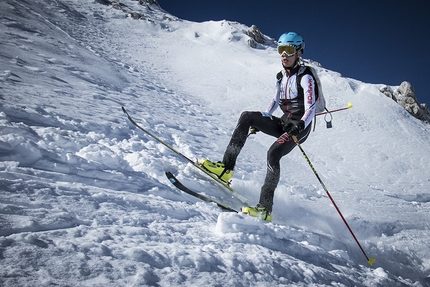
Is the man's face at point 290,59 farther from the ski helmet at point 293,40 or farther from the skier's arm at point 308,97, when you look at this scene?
the skier's arm at point 308,97

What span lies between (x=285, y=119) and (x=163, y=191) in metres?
2.53

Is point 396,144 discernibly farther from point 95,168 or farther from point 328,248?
point 95,168

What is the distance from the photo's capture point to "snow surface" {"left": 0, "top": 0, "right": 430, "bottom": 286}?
62.6 inches

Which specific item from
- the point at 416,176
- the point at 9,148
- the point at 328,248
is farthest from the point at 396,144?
the point at 9,148

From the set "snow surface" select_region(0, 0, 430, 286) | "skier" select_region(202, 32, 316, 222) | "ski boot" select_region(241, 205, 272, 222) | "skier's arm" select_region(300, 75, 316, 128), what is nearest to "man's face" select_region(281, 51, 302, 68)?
"skier" select_region(202, 32, 316, 222)

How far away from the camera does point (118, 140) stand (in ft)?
13.7

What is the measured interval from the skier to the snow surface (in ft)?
1.98

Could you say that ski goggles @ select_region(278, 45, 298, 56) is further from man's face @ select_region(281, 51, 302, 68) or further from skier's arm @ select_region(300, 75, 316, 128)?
skier's arm @ select_region(300, 75, 316, 128)

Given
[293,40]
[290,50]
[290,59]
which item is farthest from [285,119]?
[293,40]

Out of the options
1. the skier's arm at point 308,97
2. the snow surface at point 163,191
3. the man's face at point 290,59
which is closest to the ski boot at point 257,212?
the snow surface at point 163,191

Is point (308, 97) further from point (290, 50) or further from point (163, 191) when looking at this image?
point (163, 191)

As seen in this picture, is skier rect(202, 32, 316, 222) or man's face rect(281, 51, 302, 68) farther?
man's face rect(281, 51, 302, 68)

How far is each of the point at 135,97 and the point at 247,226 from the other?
22.4 ft

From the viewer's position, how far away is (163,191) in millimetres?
2992
